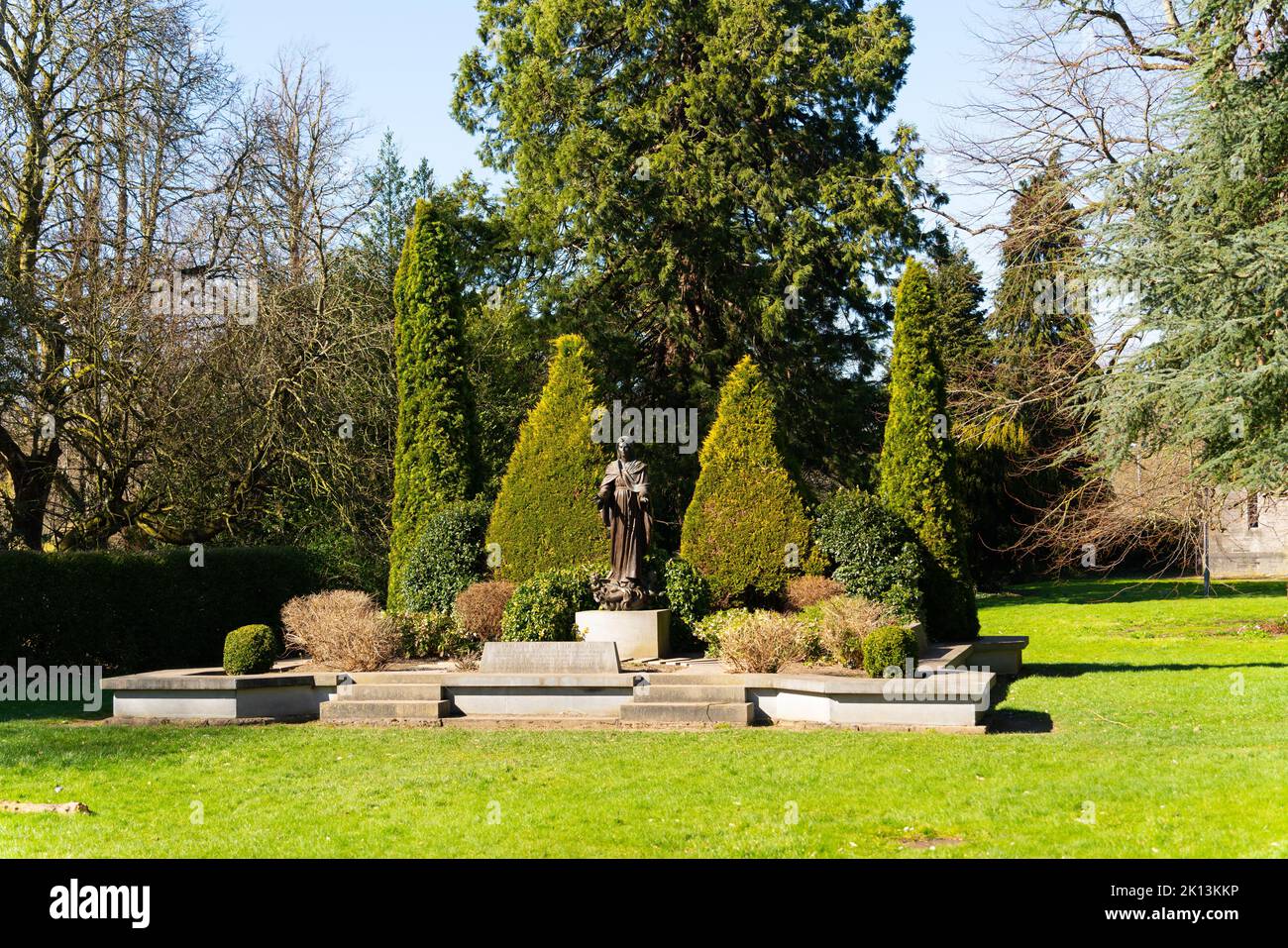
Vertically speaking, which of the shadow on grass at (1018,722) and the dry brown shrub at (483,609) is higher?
the dry brown shrub at (483,609)

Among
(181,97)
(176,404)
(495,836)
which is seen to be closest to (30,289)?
(176,404)

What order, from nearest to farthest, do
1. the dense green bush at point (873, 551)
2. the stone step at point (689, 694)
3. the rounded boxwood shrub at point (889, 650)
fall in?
1. the rounded boxwood shrub at point (889, 650)
2. the stone step at point (689, 694)
3. the dense green bush at point (873, 551)

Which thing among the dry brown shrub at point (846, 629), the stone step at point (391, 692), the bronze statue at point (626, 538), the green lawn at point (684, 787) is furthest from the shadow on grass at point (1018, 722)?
the stone step at point (391, 692)

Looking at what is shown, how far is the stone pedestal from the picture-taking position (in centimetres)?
1416

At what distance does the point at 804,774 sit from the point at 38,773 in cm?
646

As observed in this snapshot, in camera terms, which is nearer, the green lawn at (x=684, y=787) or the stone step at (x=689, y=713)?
the green lawn at (x=684, y=787)

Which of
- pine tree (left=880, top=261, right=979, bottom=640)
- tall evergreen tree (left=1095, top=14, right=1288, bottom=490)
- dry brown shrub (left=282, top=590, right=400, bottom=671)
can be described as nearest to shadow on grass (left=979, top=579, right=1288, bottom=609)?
pine tree (left=880, top=261, right=979, bottom=640)

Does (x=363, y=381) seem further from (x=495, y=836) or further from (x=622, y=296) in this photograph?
(x=495, y=836)

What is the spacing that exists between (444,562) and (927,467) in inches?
287

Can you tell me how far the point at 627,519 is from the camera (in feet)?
48.1

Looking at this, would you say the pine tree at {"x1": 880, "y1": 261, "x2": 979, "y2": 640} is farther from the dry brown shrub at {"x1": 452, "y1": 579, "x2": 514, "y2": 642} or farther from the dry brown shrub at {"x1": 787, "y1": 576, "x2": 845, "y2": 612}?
the dry brown shrub at {"x1": 452, "y1": 579, "x2": 514, "y2": 642}

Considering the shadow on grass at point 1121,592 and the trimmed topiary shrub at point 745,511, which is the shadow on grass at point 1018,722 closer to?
the trimmed topiary shrub at point 745,511

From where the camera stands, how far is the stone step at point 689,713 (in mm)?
11797

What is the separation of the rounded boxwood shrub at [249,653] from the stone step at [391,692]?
1.03 metres
